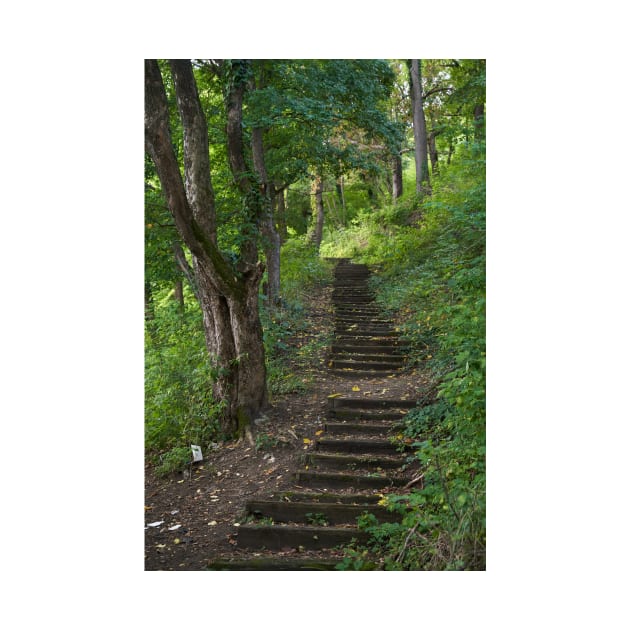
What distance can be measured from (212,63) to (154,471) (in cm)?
455

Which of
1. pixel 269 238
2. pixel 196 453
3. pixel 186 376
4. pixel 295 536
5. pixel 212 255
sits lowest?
pixel 295 536

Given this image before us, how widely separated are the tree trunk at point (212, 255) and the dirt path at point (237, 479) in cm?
42

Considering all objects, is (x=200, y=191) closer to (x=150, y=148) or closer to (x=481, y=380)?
(x=150, y=148)

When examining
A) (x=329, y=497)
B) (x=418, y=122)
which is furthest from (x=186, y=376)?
(x=418, y=122)

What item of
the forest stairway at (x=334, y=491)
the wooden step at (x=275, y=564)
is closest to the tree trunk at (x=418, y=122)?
the forest stairway at (x=334, y=491)

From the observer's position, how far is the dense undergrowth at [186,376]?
6.02 m

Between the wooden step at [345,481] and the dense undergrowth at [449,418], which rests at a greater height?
the dense undergrowth at [449,418]

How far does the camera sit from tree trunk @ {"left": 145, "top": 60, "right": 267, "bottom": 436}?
190 inches

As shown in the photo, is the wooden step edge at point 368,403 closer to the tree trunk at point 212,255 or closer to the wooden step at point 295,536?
the tree trunk at point 212,255

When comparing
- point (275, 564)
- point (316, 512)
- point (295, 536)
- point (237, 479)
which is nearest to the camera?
point (275, 564)

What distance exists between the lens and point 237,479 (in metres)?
5.18

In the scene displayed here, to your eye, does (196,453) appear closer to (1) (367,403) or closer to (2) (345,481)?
(2) (345,481)

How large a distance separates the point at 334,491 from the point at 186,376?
2849 millimetres
